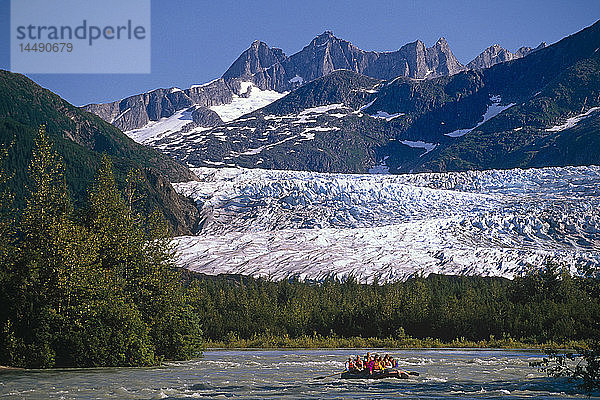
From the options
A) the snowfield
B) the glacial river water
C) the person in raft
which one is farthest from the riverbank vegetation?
the snowfield

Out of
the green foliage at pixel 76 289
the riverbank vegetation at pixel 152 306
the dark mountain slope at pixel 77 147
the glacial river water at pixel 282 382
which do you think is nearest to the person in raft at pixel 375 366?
the glacial river water at pixel 282 382

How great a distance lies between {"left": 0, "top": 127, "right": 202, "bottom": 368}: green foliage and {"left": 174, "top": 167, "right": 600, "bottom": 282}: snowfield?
2794cm

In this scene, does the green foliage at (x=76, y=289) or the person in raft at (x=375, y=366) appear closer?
the person in raft at (x=375, y=366)

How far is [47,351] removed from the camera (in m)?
29.3

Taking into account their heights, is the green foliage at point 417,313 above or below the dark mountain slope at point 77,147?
below

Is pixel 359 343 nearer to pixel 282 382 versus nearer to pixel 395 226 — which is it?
pixel 282 382

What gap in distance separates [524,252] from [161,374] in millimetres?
45250

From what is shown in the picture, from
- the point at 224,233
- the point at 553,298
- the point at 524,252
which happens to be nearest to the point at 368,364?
the point at 553,298

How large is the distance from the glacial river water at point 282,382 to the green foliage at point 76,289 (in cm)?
144

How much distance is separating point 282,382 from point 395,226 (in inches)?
2028

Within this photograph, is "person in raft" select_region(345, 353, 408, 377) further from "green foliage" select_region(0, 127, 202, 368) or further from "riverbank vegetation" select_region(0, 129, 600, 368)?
"green foliage" select_region(0, 127, 202, 368)

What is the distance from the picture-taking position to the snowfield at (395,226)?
222 feet

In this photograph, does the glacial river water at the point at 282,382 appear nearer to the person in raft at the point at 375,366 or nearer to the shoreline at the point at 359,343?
the person in raft at the point at 375,366

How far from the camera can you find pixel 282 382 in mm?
26859
